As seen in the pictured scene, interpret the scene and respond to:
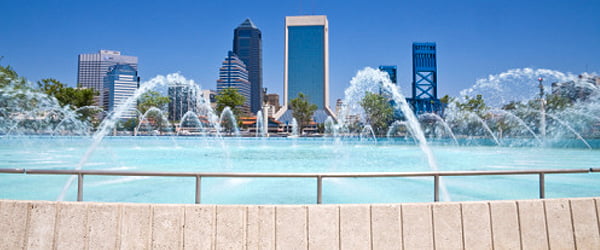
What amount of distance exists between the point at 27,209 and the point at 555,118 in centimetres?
5973

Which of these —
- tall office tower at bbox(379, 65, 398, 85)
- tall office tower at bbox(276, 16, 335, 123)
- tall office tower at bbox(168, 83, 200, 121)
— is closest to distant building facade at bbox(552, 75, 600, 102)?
tall office tower at bbox(168, 83, 200, 121)

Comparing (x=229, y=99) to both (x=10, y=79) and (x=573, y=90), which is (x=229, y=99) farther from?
(x=573, y=90)

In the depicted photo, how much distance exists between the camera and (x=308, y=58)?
15888cm

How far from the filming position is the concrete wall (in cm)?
353

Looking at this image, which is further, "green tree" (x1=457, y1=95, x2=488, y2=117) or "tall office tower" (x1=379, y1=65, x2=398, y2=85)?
"tall office tower" (x1=379, y1=65, x2=398, y2=85)

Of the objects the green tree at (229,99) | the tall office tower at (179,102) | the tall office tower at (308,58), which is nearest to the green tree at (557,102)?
the green tree at (229,99)

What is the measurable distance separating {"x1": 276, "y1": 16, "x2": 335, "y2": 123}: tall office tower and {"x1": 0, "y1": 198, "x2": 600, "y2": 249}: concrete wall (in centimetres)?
15181

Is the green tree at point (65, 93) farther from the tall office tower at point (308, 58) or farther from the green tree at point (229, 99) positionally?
the tall office tower at point (308, 58)

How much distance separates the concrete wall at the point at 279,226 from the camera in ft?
11.6

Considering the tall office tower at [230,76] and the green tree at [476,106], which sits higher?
the tall office tower at [230,76]

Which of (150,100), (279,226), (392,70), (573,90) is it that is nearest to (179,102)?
(150,100)

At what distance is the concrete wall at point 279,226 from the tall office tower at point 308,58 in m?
152

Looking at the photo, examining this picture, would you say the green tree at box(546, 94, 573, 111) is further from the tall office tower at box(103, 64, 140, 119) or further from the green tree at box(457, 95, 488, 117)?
the tall office tower at box(103, 64, 140, 119)

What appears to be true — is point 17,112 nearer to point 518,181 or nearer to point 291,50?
point 518,181
